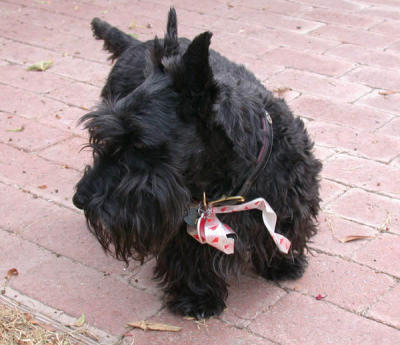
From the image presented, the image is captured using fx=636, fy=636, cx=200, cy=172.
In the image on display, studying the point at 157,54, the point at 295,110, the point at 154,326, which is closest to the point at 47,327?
the point at 154,326

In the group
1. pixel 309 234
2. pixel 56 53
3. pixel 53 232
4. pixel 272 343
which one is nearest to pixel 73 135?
pixel 53 232

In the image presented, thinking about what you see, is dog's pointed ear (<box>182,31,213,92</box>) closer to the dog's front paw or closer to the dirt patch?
Result: the dog's front paw

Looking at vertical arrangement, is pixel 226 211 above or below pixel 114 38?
below

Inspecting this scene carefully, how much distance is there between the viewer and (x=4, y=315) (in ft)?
9.36

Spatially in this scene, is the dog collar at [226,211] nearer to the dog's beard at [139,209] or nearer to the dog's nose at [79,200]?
the dog's beard at [139,209]

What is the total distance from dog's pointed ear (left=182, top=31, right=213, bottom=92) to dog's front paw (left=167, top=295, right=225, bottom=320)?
1.06 m

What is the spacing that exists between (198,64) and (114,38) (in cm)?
187

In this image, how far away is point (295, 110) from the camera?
4777mm

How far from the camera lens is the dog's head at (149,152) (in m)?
2.39

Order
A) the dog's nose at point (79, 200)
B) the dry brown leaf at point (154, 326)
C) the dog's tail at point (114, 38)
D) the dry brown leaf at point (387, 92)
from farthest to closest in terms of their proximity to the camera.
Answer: the dry brown leaf at point (387, 92) < the dog's tail at point (114, 38) < the dry brown leaf at point (154, 326) < the dog's nose at point (79, 200)

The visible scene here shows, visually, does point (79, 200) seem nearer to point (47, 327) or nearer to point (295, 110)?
point (47, 327)

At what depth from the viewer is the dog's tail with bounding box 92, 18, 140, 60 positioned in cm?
405

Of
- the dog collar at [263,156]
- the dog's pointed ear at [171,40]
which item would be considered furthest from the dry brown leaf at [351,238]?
the dog's pointed ear at [171,40]

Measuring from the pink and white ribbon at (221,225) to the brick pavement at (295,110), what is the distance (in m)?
0.44
